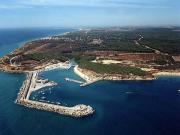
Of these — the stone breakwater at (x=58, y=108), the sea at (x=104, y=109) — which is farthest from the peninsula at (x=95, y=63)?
the sea at (x=104, y=109)

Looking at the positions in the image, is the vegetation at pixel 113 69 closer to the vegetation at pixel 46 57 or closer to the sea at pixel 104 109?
the sea at pixel 104 109

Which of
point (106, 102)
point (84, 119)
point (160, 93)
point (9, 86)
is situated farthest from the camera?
point (9, 86)

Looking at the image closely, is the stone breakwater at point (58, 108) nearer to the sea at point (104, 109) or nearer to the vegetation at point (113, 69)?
the sea at point (104, 109)

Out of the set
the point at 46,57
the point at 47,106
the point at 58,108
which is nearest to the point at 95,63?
the point at 46,57

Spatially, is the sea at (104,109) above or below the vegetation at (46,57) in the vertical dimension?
below

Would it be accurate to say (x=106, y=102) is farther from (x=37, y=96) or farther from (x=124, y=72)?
(x=124, y=72)

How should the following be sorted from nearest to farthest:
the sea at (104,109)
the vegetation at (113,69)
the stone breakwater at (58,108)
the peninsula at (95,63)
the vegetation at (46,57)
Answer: the sea at (104,109), the stone breakwater at (58,108), the peninsula at (95,63), the vegetation at (113,69), the vegetation at (46,57)

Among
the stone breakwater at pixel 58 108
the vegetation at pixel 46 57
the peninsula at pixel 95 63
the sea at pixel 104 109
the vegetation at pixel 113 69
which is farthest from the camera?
the vegetation at pixel 46 57

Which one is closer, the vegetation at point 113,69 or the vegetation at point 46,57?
the vegetation at point 113,69

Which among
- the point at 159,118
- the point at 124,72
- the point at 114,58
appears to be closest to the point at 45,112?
the point at 159,118
